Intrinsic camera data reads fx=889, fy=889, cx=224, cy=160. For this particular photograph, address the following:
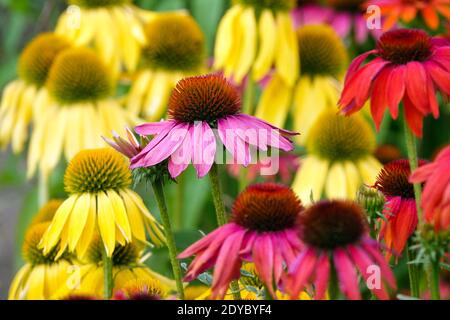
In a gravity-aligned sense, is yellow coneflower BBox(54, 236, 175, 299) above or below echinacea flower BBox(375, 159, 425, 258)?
below

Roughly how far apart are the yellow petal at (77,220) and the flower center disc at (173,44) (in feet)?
2.76

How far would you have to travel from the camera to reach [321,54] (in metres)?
1.68

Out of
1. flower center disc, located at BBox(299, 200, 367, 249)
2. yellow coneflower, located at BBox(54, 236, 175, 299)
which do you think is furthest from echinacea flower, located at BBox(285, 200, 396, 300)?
yellow coneflower, located at BBox(54, 236, 175, 299)

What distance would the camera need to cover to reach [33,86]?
1.77m

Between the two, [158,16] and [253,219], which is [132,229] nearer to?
[253,219]

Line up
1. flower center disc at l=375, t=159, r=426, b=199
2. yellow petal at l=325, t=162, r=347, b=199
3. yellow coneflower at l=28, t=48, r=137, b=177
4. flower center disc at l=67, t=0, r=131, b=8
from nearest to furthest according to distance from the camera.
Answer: flower center disc at l=375, t=159, r=426, b=199
yellow petal at l=325, t=162, r=347, b=199
yellow coneflower at l=28, t=48, r=137, b=177
flower center disc at l=67, t=0, r=131, b=8

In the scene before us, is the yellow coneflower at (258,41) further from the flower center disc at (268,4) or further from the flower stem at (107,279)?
the flower stem at (107,279)

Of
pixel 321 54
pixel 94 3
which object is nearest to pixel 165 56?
pixel 94 3

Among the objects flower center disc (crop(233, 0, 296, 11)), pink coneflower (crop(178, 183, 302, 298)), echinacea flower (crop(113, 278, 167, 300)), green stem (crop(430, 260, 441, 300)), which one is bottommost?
echinacea flower (crop(113, 278, 167, 300))

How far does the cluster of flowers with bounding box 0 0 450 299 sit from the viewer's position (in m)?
0.66

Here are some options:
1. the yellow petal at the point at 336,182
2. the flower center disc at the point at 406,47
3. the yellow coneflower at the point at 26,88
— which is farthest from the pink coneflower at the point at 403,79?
the yellow coneflower at the point at 26,88

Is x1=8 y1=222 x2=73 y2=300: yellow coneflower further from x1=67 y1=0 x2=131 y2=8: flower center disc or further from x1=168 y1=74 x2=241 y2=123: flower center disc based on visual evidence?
x1=67 y1=0 x2=131 y2=8: flower center disc

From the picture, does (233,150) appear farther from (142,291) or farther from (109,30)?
(109,30)
